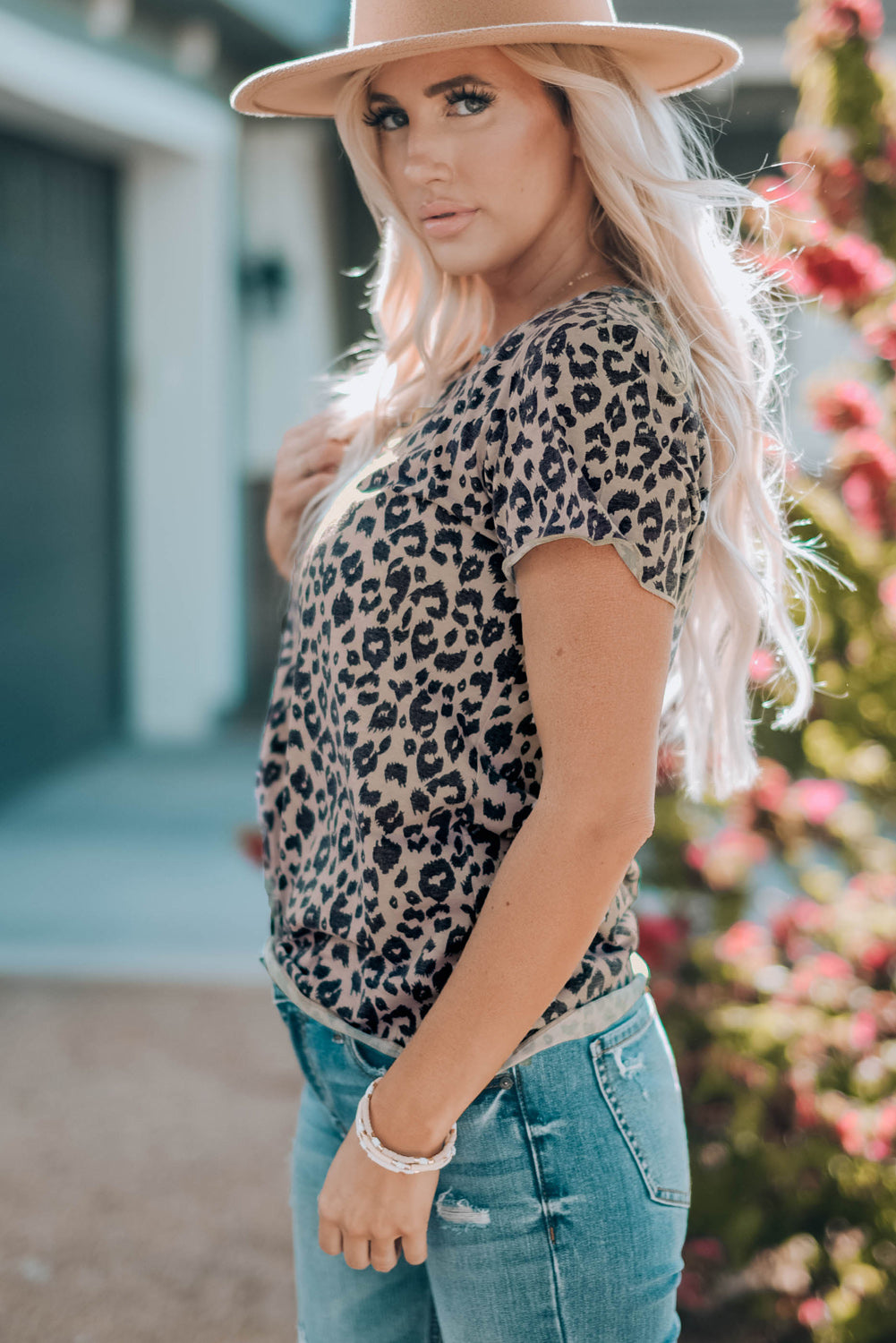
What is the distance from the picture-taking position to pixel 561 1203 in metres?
1.11

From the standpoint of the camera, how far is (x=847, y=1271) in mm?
2215

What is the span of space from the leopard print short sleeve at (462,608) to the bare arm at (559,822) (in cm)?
3

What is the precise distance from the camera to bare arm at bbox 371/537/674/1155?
3.26 ft

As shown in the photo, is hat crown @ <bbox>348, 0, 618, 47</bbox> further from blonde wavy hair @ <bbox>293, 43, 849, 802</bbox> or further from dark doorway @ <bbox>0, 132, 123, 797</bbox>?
dark doorway @ <bbox>0, 132, 123, 797</bbox>

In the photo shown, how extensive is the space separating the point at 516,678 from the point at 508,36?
1.78 ft

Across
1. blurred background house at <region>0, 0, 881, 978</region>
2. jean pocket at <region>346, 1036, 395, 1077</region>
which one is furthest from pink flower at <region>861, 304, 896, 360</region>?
blurred background house at <region>0, 0, 881, 978</region>

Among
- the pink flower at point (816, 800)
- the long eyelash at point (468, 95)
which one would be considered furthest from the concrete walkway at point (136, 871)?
the long eyelash at point (468, 95)

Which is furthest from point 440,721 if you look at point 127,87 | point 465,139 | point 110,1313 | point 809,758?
point 127,87

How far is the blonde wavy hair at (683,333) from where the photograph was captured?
3.80 ft

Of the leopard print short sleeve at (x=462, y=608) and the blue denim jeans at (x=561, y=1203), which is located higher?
the leopard print short sleeve at (x=462, y=608)

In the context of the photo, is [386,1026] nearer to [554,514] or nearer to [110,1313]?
[554,514]

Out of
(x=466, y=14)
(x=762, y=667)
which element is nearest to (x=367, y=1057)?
(x=466, y=14)

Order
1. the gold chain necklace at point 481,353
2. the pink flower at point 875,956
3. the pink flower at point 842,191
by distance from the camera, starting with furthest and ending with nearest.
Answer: the pink flower at point 875,956, the pink flower at point 842,191, the gold chain necklace at point 481,353

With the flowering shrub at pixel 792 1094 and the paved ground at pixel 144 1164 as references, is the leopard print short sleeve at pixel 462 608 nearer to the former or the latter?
the flowering shrub at pixel 792 1094
